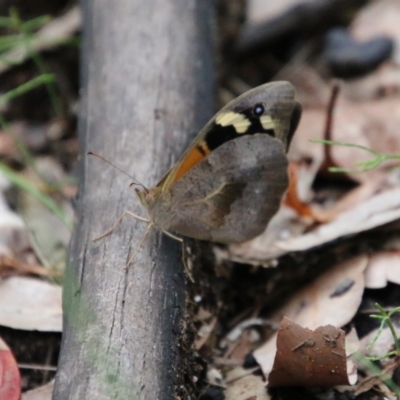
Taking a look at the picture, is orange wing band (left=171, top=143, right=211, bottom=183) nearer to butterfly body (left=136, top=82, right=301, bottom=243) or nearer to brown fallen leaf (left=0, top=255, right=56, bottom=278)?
butterfly body (left=136, top=82, right=301, bottom=243)

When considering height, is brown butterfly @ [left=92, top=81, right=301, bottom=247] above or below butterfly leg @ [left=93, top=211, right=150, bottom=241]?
above

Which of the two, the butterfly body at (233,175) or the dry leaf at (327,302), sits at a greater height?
the butterfly body at (233,175)

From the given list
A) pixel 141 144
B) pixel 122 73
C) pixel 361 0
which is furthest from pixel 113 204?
pixel 361 0

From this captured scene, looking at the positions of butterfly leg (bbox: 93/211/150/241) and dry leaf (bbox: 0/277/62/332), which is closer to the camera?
butterfly leg (bbox: 93/211/150/241)

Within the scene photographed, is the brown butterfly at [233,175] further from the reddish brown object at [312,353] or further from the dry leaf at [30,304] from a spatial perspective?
the reddish brown object at [312,353]

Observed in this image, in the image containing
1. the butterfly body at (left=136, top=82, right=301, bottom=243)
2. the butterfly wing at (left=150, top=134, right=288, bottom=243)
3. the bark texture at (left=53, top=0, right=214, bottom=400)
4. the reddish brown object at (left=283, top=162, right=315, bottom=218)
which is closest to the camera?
the bark texture at (left=53, top=0, right=214, bottom=400)

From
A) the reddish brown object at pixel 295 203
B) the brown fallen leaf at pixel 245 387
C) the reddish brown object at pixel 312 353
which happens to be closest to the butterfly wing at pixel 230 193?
the reddish brown object at pixel 295 203

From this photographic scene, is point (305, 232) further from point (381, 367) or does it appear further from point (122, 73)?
point (122, 73)

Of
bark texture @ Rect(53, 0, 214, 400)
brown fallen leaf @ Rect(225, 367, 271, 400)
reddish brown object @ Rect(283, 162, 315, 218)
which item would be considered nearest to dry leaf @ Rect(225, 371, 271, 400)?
brown fallen leaf @ Rect(225, 367, 271, 400)
